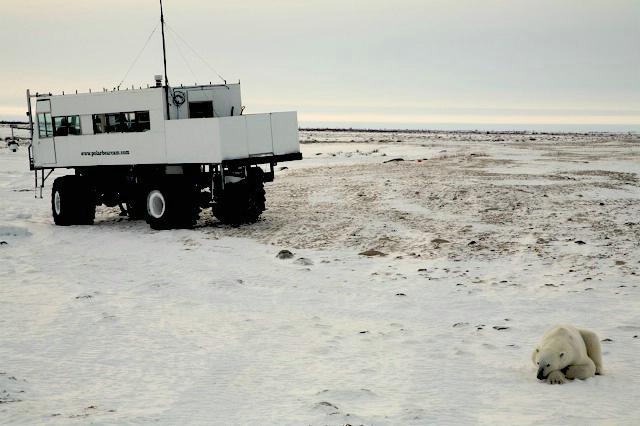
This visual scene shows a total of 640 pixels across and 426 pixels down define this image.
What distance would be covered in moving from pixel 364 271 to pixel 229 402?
6763 millimetres

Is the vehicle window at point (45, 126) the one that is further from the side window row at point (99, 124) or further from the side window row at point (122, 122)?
the side window row at point (122, 122)

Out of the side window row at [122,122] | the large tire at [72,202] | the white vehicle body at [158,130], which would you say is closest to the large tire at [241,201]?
the white vehicle body at [158,130]

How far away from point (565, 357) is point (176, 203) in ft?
47.1

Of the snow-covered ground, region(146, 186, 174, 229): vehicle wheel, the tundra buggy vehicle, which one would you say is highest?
the tundra buggy vehicle

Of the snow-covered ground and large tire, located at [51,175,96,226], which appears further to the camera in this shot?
large tire, located at [51,175,96,226]

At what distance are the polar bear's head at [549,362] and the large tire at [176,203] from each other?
14.1 meters

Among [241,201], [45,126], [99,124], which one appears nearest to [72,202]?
[99,124]

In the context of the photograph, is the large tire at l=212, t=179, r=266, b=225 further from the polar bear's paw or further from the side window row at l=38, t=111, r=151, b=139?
the polar bear's paw

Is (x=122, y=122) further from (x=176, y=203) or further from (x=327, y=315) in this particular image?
(x=327, y=315)

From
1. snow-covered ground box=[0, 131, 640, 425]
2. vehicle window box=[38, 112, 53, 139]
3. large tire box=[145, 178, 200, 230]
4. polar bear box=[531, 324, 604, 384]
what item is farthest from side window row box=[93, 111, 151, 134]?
polar bear box=[531, 324, 604, 384]

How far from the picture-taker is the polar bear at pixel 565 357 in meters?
7.04

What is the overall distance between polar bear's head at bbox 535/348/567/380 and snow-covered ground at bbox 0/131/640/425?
0.18 meters

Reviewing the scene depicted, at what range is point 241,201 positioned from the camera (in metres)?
20.0

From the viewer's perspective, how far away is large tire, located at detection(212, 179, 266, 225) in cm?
1994
